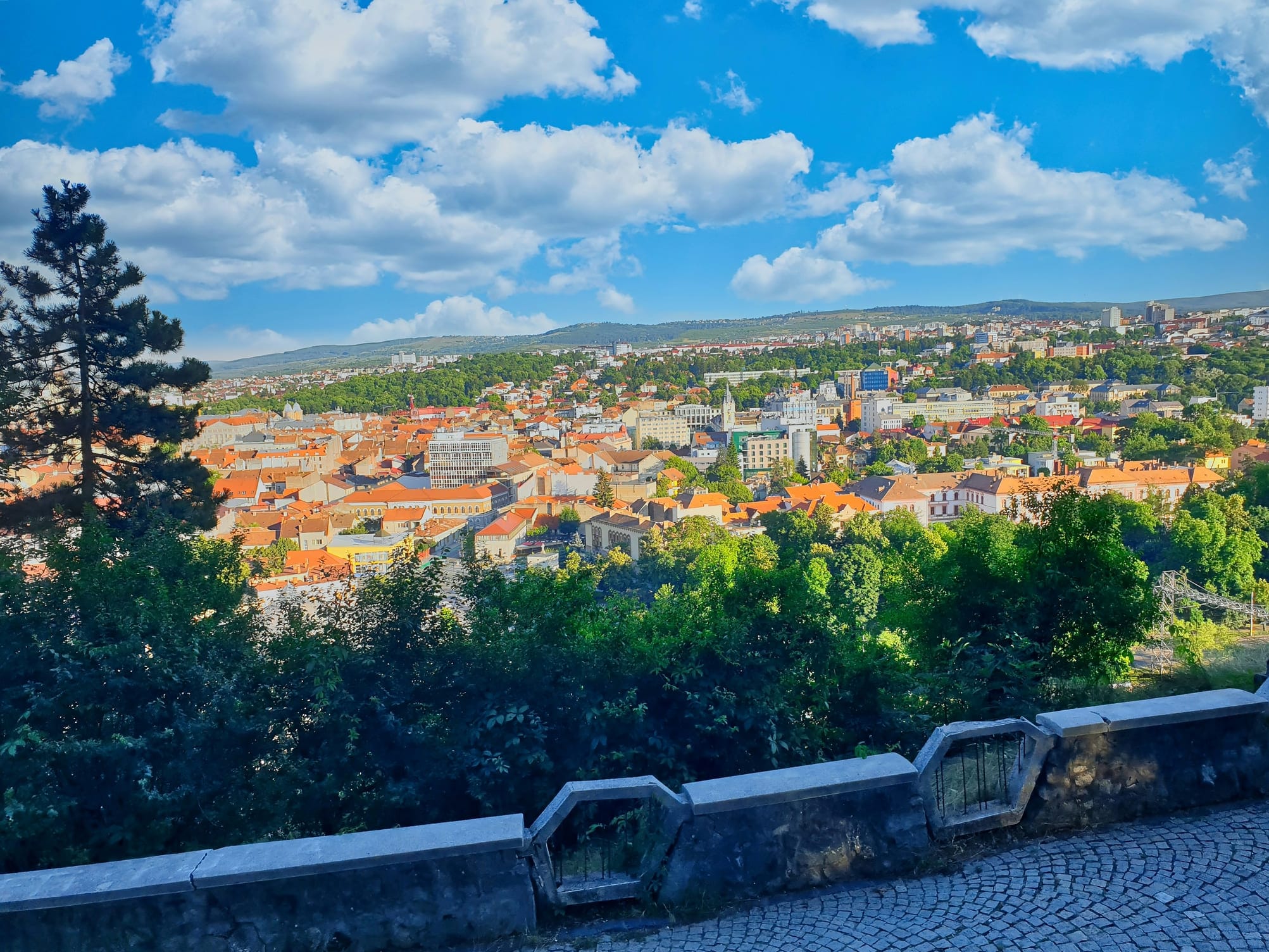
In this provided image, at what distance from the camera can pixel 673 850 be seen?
313cm

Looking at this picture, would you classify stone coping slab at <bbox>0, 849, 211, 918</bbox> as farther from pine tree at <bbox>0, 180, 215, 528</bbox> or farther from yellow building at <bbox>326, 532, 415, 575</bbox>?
yellow building at <bbox>326, 532, 415, 575</bbox>

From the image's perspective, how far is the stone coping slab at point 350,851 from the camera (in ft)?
9.30

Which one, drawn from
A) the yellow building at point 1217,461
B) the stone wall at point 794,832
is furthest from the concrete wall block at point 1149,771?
the yellow building at point 1217,461

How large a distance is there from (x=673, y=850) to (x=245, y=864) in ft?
4.65

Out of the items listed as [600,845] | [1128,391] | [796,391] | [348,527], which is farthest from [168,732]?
[796,391]

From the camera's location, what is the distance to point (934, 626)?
18.9 ft

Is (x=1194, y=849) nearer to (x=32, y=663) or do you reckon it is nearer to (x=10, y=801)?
(x=10, y=801)

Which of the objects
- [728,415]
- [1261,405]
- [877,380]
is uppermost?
[877,380]

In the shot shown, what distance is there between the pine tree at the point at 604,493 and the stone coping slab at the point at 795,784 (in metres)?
52.3

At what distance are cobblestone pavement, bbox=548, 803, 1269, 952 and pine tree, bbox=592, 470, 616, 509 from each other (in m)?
52.4

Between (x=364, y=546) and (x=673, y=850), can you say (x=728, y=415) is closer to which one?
(x=364, y=546)

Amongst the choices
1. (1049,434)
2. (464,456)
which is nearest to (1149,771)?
(464,456)

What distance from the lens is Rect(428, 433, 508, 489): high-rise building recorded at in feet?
250

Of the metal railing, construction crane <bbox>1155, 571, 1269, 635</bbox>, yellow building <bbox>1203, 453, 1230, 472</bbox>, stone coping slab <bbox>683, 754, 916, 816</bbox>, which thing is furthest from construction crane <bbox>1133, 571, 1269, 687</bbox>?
yellow building <bbox>1203, 453, 1230, 472</bbox>
